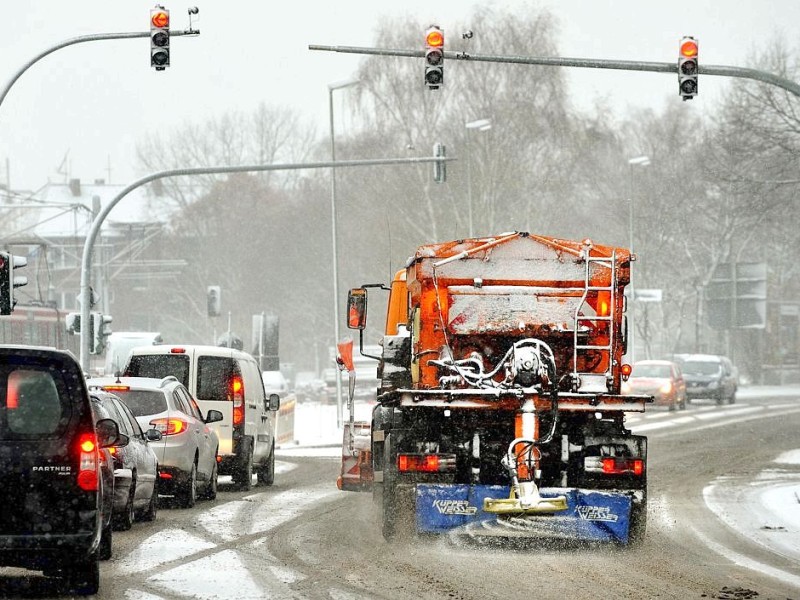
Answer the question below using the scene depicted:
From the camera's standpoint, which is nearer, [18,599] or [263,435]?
[18,599]

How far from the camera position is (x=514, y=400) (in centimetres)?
1335

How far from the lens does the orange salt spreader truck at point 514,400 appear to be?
43.4 feet

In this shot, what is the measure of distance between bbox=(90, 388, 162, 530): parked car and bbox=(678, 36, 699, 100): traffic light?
344 inches

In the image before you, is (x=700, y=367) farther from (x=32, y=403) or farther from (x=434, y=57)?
(x=32, y=403)

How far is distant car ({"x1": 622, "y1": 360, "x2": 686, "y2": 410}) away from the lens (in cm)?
4656

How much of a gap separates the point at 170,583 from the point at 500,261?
480cm

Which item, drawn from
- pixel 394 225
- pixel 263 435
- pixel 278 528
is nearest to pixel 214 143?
pixel 394 225

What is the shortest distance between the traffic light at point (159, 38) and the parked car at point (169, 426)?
521cm

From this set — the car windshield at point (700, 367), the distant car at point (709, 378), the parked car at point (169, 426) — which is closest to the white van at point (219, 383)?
the parked car at point (169, 426)

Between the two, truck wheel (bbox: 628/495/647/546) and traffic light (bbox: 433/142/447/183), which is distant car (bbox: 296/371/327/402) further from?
truck wheel (bbox: 628/495/647/546)

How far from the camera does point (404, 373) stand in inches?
597

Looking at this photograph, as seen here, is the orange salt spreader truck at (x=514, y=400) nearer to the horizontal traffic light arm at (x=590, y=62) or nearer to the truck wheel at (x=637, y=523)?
the truck wheel at (x=637, y=523)

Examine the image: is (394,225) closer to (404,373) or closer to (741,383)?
(741,383)

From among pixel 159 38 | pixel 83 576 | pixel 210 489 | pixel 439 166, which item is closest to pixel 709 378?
pixel 439 166
